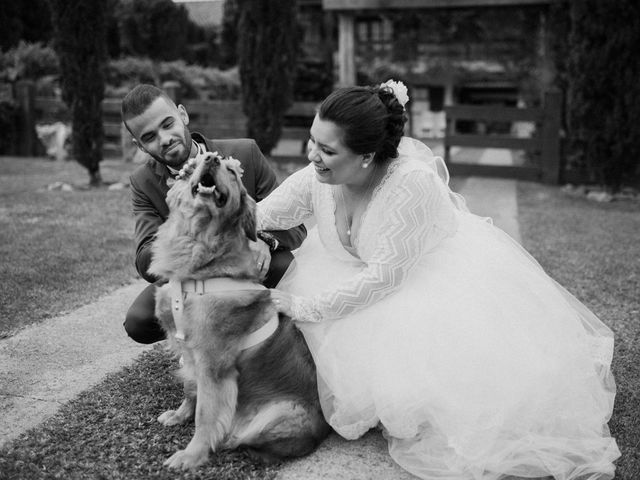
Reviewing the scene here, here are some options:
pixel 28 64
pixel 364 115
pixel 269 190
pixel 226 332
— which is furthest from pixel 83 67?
pixel 226 332

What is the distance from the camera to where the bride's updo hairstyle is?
126 inches

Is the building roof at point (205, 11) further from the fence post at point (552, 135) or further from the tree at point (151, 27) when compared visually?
the fence post at point (552, 135)

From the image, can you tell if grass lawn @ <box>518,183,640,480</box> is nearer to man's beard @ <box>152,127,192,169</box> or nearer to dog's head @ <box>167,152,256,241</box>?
dog's head @ <box>167,152,256,241</box>

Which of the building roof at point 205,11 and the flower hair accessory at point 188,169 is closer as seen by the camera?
the flower hair accessory at point 188,169

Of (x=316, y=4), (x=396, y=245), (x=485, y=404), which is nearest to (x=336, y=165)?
(x=396, y=245)

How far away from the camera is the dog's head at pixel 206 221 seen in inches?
120

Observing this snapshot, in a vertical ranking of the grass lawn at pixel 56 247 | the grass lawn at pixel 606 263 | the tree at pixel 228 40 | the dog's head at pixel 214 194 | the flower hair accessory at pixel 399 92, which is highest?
the tree at pixel 228 40

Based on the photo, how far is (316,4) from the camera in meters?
19.2

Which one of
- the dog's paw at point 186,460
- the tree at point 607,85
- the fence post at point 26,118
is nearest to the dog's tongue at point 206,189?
the dog's paw at point 186,460

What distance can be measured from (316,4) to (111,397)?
17486mm

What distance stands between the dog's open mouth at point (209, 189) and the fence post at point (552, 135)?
10136 millimetres

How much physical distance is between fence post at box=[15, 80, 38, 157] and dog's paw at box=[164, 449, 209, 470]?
14044mm

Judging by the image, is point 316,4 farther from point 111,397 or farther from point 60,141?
point 111,397

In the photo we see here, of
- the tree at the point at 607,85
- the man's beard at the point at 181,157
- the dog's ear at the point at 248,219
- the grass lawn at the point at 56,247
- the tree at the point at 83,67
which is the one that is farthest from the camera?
the tree at the point at 83,67
